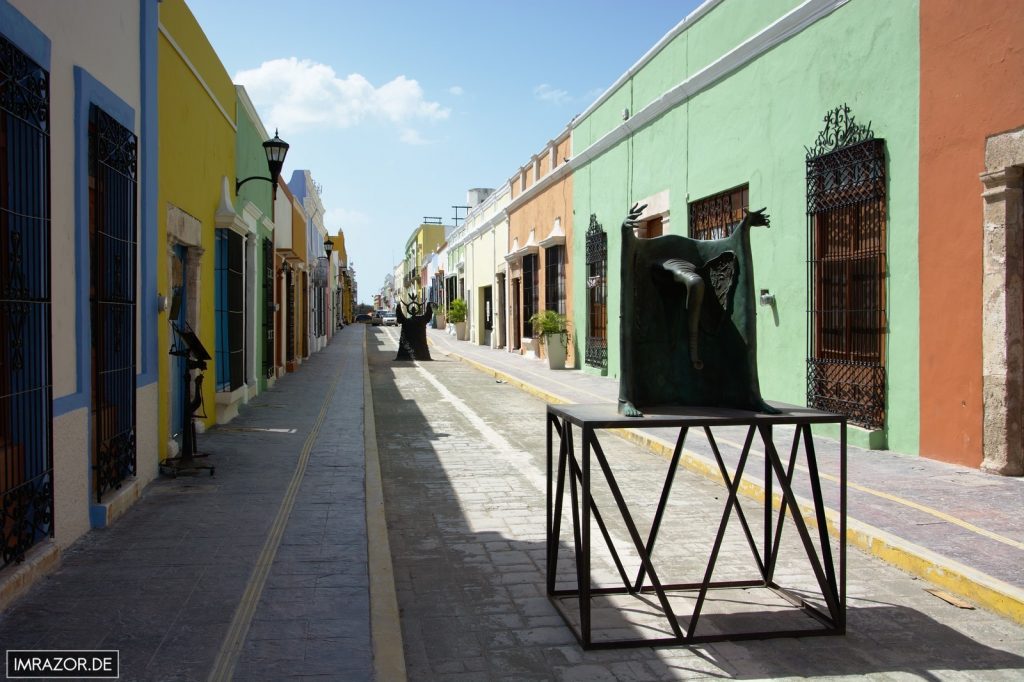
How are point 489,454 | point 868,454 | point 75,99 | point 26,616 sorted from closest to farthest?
point 26,616 → point 75,99 → point 868,454 → point 489,454

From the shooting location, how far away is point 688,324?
14.5 feet

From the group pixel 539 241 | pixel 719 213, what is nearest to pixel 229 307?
pixel 719 213

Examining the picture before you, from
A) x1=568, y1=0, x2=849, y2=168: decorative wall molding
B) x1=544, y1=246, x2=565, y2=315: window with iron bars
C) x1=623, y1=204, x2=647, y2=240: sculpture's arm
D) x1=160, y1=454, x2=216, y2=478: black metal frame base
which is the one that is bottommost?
x1=160, y1=454, x2=216, y2=478: black metal frame base

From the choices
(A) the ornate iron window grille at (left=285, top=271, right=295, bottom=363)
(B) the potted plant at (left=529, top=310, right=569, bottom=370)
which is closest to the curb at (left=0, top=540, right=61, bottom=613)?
(B) the potted plant at (left=529, top=310, right=569, bottom=370)

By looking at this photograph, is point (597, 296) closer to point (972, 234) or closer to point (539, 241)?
point (539, 241)

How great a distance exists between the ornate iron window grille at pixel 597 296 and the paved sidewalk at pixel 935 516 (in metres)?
7.73

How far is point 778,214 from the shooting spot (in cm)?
1048

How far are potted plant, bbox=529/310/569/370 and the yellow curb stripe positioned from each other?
12.1 meters

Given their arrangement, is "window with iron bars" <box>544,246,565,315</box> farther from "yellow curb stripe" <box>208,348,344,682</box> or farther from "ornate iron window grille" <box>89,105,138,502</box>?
"ornate iron window grille" <box>89,105,138,502</box>

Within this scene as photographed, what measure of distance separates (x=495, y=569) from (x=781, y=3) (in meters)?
8.36

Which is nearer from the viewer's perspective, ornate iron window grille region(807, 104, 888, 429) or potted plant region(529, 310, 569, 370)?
ornate iron window grille region(807, 104, 888, 429)

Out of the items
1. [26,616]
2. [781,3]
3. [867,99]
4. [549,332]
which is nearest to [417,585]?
[26,616]

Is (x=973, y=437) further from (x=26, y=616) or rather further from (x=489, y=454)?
(x=26, y=616)

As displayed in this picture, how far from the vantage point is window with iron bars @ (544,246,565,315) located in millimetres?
20553
